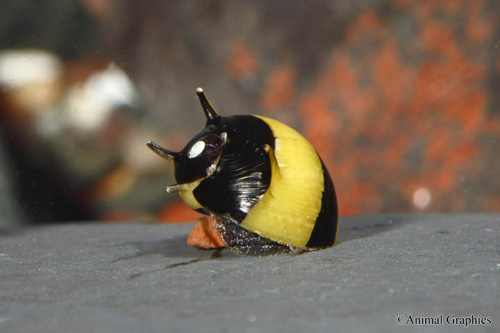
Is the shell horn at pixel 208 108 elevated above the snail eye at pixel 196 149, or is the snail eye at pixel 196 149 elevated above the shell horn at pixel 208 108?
the shell horn at pixel 208 108

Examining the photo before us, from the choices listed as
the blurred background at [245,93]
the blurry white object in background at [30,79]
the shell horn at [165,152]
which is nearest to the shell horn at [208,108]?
the shell horn at [165,152]

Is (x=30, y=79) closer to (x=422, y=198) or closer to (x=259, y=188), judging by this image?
(x=259, y=188)

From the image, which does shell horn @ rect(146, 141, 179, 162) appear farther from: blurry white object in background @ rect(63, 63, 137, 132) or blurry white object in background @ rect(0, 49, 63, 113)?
blurry white object in background @ rect(0, 49, 63, 113)

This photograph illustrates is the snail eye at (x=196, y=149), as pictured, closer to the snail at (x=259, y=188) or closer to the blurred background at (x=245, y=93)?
the snail at (x=259, y=188)

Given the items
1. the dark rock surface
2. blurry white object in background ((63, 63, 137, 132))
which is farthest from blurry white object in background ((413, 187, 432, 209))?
blurry white object in background ((63, 63, 137, 132))

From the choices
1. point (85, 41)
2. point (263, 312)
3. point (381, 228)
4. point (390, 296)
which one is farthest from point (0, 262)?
point (85, 41)

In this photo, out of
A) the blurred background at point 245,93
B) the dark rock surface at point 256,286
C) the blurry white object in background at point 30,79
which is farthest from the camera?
the blurry white object in background at point 30,79

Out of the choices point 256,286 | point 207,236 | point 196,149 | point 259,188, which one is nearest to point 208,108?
point 196,149
